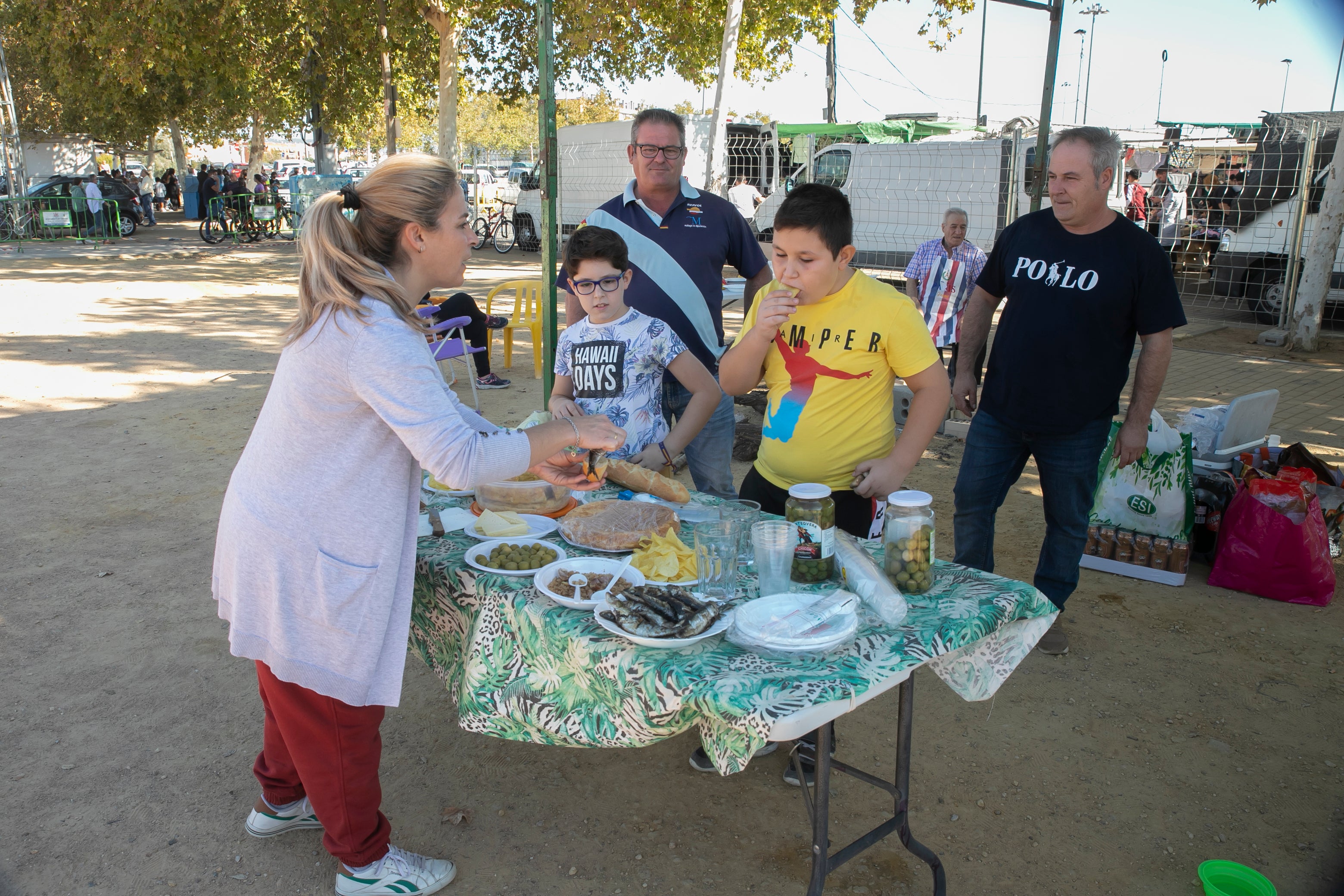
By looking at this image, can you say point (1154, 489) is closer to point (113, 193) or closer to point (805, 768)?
point (805, 768)

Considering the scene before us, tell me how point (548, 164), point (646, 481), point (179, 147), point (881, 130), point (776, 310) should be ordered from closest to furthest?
point (776, 310)
point (646, 481)
point (548, 164)
point (881, 130)
point (179, 147)

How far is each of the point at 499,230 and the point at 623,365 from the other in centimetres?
1989

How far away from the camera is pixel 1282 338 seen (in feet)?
34.6

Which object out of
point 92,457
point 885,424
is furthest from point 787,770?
point 92,457

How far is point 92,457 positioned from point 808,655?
6293mm

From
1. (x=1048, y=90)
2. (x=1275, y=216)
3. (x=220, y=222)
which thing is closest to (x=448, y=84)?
(x=220, y=222)

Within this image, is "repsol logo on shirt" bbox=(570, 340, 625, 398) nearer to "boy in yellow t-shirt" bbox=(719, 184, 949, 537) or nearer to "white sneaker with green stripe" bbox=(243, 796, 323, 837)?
"boy in yellow t-shirt" bbox=(719, 184, 949, 537)

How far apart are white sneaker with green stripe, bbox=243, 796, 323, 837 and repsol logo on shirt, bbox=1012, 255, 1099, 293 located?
3.08 meters

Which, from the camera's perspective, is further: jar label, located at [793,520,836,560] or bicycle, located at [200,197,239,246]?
bicycle, located at [200,197,239,246]

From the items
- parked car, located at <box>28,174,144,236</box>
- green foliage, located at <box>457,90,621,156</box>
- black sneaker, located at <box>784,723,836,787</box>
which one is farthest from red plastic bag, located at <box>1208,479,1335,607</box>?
green foliage, located at <box>457,90,621,156</box>

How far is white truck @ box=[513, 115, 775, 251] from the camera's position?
58.6ft

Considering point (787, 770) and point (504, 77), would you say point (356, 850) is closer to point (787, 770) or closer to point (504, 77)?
point (787, 770)

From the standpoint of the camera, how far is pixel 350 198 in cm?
202

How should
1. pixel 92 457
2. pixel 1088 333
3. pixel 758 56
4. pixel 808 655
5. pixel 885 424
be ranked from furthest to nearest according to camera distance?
pixel 758 56
pixel 92 457
pixel 1088 333
pixel 885 424
pixel 808 655
